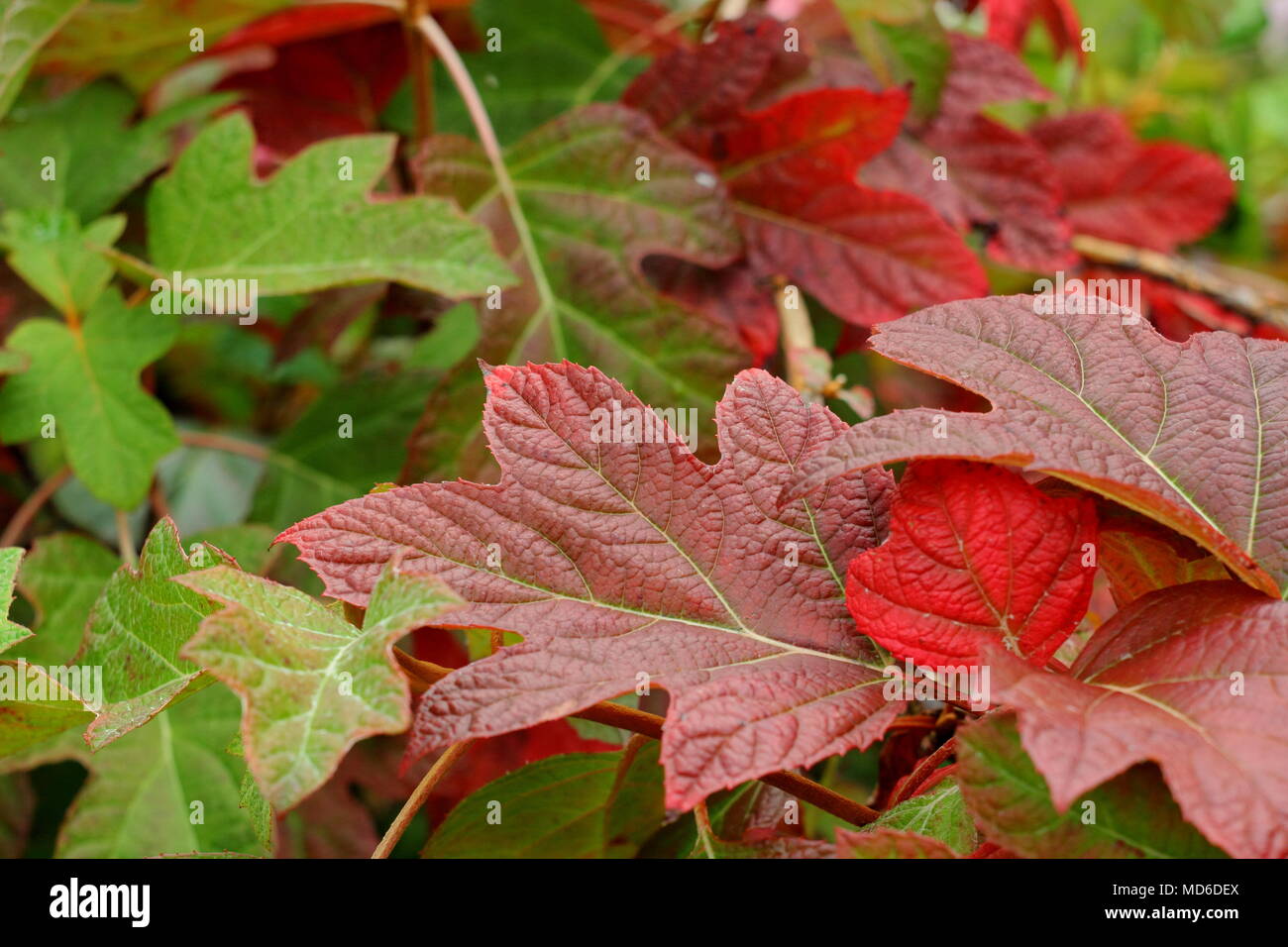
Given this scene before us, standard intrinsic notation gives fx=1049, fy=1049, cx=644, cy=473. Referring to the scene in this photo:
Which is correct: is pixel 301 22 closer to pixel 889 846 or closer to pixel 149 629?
pixel 149 629

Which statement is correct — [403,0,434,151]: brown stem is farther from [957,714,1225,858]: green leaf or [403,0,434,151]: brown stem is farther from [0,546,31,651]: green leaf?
[957,714,1225,858]: green leaf

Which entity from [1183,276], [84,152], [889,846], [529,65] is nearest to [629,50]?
[529,65]

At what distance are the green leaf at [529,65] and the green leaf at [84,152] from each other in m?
0.32

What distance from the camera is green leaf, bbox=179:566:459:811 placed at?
45 centimetres

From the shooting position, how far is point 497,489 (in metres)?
0.60

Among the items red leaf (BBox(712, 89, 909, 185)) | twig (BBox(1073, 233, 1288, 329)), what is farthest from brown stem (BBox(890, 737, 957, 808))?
twig (BBox(1073, 233, 1288, 329))

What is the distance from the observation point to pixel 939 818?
1.82ft

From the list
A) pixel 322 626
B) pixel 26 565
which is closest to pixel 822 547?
pixel 322 626

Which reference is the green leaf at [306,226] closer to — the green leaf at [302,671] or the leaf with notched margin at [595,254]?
the leaf with notched margin at [595,254]

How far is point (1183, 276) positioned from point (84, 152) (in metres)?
1.40

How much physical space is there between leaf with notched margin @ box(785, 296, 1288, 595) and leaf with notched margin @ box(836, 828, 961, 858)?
0.17m

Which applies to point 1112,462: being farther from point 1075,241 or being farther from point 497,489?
point 1075,241

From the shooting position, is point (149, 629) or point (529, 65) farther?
point (529, 65)
